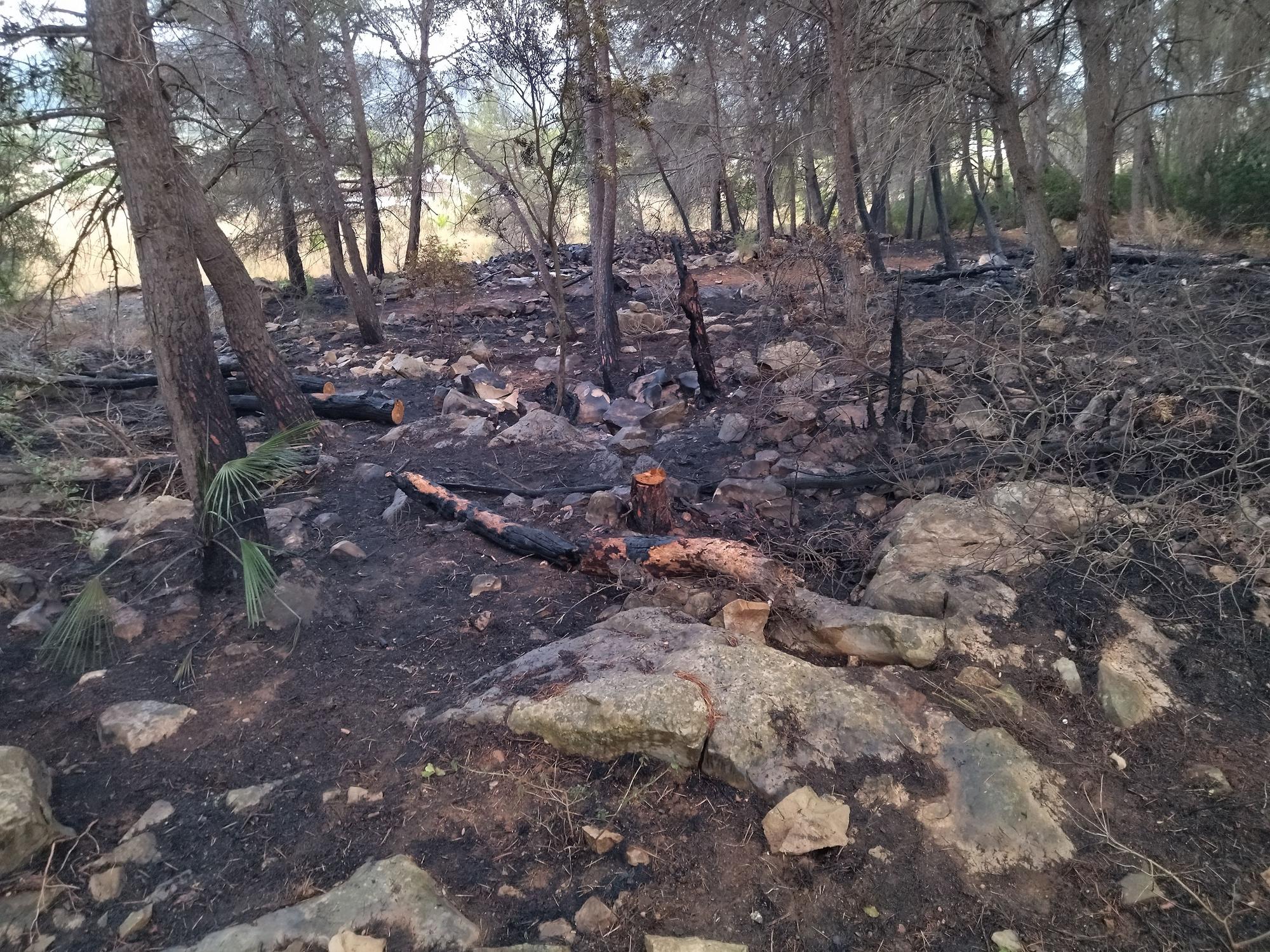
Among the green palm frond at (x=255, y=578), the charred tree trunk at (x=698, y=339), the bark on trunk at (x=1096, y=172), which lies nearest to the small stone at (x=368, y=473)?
the green palm frond at (x=255, y=578)

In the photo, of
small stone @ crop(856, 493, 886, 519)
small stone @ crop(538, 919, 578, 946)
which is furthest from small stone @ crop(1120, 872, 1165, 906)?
small stone @ crop(856, 493, 886, 519)

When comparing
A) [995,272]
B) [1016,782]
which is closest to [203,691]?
[1016,782]

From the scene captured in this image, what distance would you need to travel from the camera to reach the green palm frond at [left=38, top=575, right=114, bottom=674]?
11.7ft

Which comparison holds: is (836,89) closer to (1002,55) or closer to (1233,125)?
(1002,55)

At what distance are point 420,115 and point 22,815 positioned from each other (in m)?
9.82

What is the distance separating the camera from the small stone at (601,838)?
250 centimetres

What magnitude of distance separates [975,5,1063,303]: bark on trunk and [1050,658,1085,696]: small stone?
6.70 meters

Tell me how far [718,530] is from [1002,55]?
7120 mm

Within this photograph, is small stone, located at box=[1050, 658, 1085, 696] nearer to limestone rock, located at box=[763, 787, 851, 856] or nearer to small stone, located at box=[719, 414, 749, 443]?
limestone rock, located at box=[763, 787, 851, 856]

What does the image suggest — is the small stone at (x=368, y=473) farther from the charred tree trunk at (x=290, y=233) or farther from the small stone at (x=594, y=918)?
the charred tree trunk at (x=290, y=233)

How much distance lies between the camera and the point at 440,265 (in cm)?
1097

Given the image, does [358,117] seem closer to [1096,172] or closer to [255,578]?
[1096,172]

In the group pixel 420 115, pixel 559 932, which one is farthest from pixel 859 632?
pixel 420 115

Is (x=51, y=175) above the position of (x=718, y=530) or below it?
above
